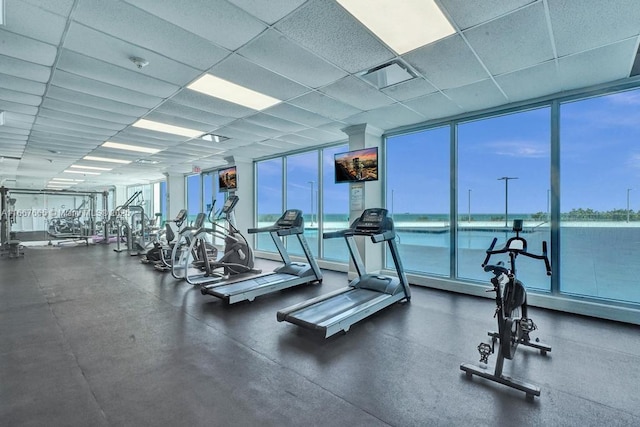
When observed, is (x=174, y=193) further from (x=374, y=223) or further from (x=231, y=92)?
(x=374, y=223)

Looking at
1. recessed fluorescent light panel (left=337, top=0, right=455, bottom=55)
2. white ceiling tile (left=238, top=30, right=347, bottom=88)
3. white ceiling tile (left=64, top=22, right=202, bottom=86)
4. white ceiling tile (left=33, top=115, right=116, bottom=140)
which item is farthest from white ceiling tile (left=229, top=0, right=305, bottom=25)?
white ceiling tile (left=33, top=115, right=116, bottom=140)

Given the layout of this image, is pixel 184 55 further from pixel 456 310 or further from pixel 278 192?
pixel 278 192

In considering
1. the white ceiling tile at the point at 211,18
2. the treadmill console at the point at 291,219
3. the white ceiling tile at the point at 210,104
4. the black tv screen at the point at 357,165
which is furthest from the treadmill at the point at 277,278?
the white ceiling tile at the point at 211,18

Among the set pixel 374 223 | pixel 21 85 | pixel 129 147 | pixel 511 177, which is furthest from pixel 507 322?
pixel 129 147

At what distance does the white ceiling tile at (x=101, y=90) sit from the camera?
349 cm

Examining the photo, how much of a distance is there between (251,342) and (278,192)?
5407 millimetres

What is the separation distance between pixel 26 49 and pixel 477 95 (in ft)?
16.6

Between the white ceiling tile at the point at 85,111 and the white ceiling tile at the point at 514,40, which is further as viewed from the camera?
the white ceiling tile at the point at 85,111

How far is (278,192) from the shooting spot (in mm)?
8086

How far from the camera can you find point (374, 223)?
4.21 m

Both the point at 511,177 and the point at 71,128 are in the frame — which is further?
the point at 71,128

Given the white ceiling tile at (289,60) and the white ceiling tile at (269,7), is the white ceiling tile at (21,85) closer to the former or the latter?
the white ceiling tile at (289,60)

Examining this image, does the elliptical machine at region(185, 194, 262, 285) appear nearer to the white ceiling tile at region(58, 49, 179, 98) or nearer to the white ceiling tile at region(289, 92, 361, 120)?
the white ceiling tile at region(289, 92, 361, 120)

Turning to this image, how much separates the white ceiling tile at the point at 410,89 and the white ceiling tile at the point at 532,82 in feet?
2.59
